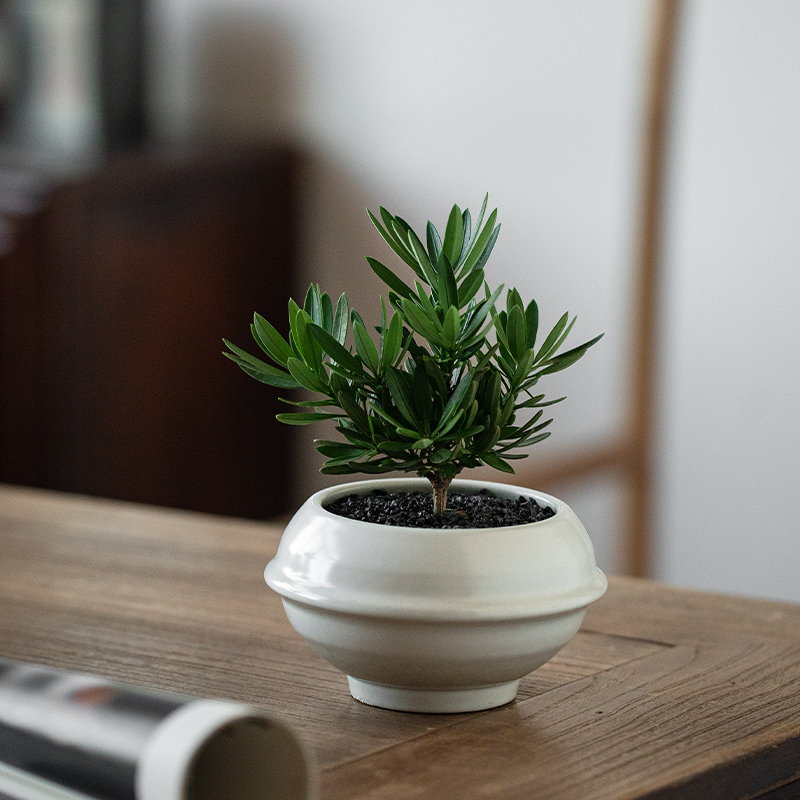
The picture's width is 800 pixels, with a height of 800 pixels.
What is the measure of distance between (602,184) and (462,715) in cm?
149

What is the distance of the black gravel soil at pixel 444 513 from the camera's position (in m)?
0.54

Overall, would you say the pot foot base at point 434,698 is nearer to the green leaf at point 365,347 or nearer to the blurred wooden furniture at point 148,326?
the green leaf at point 365,347

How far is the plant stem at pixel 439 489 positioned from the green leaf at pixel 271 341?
0.08 metres

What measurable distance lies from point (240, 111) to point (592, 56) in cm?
74

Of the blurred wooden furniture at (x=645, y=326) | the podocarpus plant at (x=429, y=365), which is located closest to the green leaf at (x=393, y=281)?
the podocarpus plant at (x=429, y=365)

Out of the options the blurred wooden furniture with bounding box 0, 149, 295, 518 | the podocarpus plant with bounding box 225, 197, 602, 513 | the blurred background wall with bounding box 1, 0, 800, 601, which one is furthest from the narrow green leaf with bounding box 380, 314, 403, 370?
the blurred wooden furniture with bounding box 0, 149, 295, 518

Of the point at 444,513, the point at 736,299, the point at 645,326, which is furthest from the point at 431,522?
the point at 736,299

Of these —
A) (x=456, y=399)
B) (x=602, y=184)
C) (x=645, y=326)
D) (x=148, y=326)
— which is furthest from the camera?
(x=148, y=326)

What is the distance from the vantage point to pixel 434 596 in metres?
0.50

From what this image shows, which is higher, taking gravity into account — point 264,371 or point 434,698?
point 264,371

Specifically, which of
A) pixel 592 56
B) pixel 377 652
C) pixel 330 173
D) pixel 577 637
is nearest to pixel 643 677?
pixel 577 637

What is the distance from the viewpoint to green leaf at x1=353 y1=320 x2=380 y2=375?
50 centimetres

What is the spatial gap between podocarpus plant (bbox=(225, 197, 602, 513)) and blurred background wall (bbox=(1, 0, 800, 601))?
4.01ft

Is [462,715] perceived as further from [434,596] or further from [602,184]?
[602,184]
